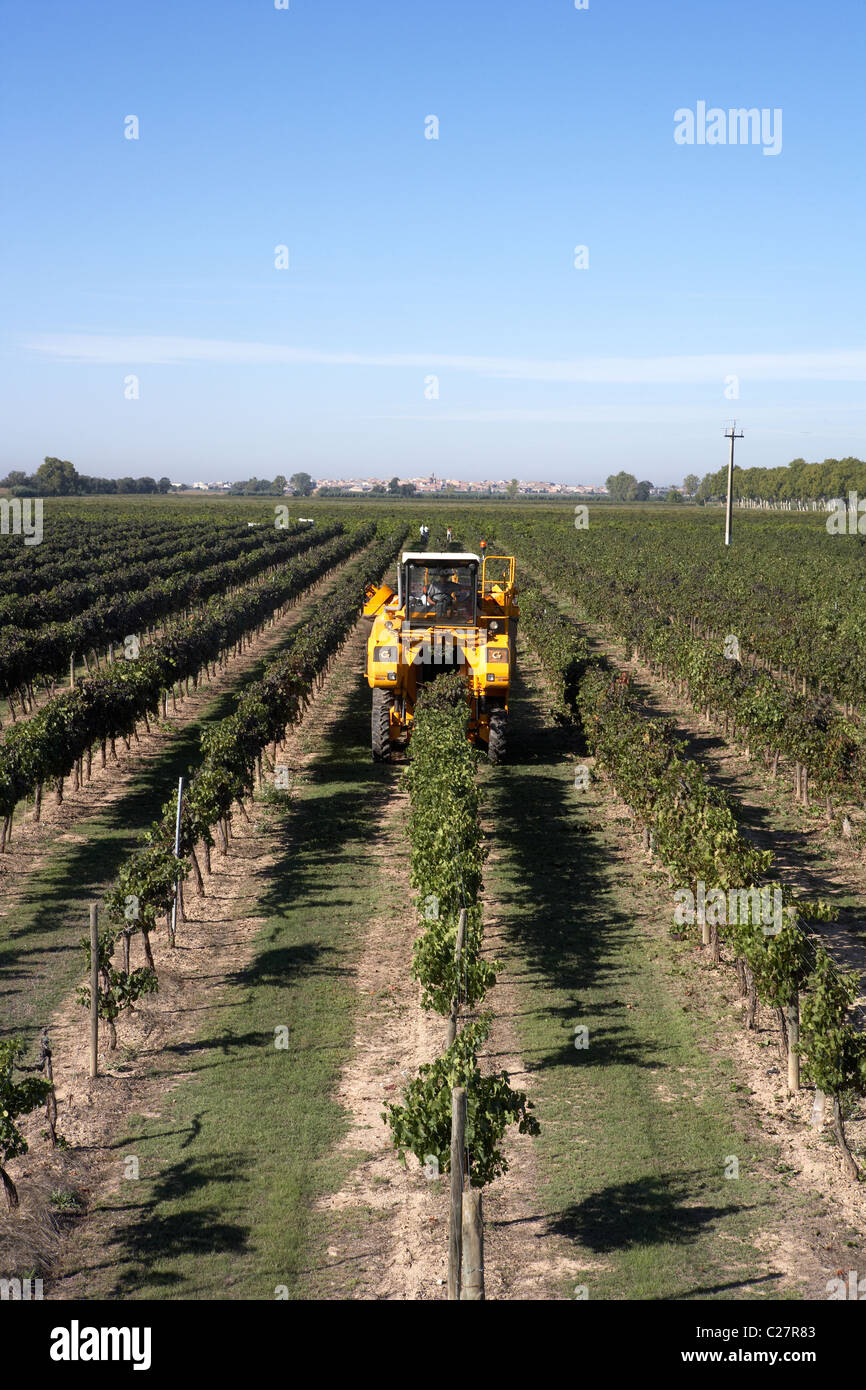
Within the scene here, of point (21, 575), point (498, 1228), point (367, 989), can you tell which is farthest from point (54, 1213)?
point (21, 575)

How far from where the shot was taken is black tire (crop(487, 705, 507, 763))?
74.4 feet

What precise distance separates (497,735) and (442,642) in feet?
7.45

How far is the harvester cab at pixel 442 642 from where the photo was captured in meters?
21.7

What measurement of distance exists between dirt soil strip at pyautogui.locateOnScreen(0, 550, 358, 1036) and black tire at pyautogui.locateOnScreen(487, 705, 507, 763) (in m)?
6.05

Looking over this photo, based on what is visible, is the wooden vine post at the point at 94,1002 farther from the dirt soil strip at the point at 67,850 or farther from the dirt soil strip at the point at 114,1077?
the dirt soil strip at the point at 67,850

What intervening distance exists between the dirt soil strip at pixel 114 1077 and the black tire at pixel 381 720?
16.3ft

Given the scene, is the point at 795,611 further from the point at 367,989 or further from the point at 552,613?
the point at 367,989

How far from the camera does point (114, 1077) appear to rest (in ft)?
36.9

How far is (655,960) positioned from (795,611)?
96.6 feet

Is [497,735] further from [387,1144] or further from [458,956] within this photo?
[387,1144]

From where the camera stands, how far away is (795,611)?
4103 centimetres
